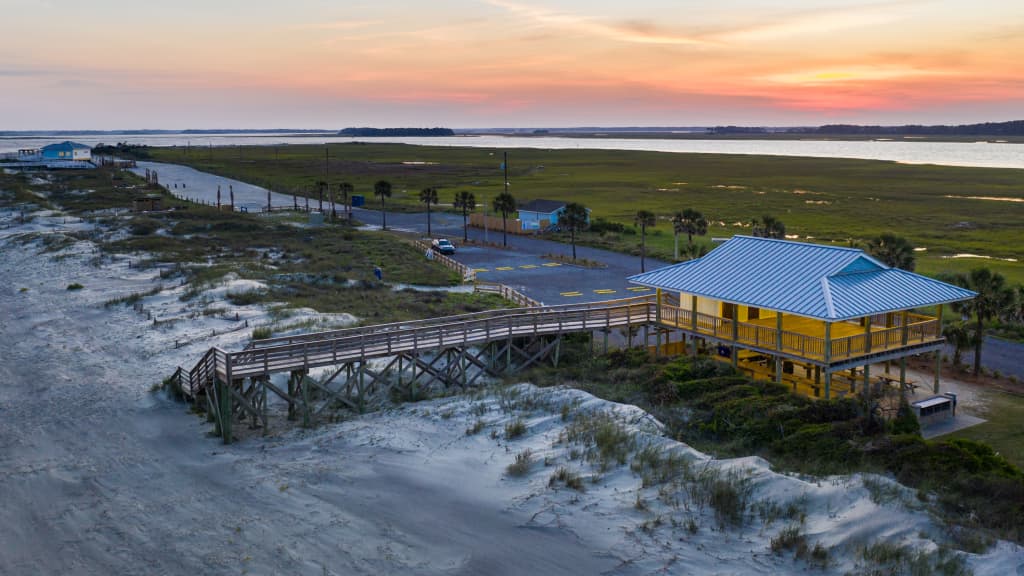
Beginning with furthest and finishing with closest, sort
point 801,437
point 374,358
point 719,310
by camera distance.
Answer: point 719,310 < point 374,358 < point 801,437

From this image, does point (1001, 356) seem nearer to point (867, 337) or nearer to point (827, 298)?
point (867, 337)

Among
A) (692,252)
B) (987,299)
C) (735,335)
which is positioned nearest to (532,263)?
(692,252)

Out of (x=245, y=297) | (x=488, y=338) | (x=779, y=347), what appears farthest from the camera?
(x=245, y=297)

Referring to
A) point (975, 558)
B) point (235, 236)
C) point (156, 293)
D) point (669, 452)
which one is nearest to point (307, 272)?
point (156, 293)

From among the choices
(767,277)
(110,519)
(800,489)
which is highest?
(767,277)

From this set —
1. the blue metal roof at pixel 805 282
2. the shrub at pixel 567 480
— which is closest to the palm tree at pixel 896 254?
the blue metal roof at pixel 805 282

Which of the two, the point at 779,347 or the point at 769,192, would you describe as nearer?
the point at 779,347

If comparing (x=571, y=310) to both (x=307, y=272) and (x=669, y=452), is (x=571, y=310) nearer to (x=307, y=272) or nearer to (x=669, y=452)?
(x=669, y=452)
